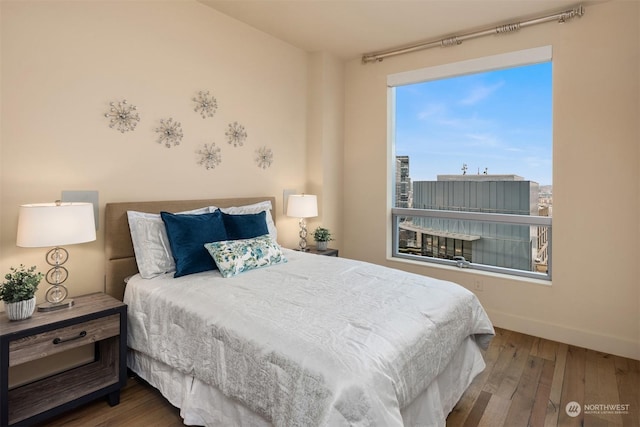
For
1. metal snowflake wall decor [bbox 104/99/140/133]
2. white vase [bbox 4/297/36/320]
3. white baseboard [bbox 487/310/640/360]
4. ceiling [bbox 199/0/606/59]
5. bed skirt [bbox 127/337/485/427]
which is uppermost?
ceiling [bbox 199/0/606/59]

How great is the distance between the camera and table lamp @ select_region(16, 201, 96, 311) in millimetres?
1847

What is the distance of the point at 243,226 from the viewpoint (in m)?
2.81

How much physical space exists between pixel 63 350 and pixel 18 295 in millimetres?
365

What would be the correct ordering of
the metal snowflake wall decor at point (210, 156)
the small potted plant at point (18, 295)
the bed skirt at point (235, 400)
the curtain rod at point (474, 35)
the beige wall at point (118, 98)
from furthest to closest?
the metal snowflake wall decor at point (210, 156), the curtain rod at point (474, 35), the beige wall at point (118, 98), the small potted plant at point (18, 295), the bed skirt at point (235, 400)

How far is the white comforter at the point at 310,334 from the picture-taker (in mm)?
1300

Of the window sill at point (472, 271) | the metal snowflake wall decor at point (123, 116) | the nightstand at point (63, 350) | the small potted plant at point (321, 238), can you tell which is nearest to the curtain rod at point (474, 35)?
the small potted plant at point (321, 238)

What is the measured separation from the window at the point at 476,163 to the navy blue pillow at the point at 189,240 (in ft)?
7.63

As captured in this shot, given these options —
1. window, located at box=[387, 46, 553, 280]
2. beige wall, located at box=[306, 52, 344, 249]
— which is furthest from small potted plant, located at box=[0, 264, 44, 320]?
window, located at box=[387, 46, 553, 280]

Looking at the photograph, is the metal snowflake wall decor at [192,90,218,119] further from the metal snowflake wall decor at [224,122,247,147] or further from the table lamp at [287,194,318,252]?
the table lamp at [287,194,318,252]

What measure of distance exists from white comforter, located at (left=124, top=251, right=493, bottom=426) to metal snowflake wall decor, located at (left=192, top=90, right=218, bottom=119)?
1.44 m

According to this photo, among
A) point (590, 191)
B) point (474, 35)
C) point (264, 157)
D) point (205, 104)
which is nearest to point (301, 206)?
point (264, 157)

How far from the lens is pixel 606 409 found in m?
2.11

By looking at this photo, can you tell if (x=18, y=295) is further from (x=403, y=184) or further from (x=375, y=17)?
(x=403, y=184)

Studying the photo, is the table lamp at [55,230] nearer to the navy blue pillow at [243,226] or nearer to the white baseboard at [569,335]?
the navy blue pillow at [243,226]
